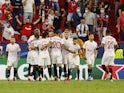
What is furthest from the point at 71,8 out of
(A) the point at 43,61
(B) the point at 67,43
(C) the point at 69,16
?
(A) the point at 43,61

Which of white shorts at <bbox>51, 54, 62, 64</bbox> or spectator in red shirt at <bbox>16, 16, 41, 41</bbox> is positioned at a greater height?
spectator in red shirt at <bbox>16, 16, 41, 41</bbox>

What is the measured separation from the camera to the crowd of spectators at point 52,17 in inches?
1271

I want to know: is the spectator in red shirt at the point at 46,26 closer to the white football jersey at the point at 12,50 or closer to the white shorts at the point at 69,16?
the white shorts at the point at 69,16

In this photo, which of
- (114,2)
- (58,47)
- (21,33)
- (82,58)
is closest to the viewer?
(58,47)

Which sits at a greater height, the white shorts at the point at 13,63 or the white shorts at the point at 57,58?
the white shorts at the point at 57,58

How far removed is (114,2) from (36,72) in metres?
8.95

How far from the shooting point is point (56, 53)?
2672 centimetres

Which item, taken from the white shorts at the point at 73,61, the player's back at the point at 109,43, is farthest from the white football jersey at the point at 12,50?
the player's back at the point at 109,43

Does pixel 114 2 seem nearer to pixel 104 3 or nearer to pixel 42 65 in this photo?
pixel 104 3

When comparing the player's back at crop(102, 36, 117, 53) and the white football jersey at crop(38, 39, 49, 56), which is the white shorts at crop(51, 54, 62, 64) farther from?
the player's back at crop(102, 36, 117, 53)

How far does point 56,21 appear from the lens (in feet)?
108

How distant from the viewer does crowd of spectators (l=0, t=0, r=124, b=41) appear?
106ft

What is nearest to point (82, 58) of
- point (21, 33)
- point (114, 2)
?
point (21, 33)

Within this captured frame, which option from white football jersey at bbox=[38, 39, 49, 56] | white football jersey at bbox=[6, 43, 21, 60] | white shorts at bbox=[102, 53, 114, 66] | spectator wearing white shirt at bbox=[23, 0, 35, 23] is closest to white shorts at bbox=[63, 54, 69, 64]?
white football jersey at bbox=[38, 39, 49, 56]
